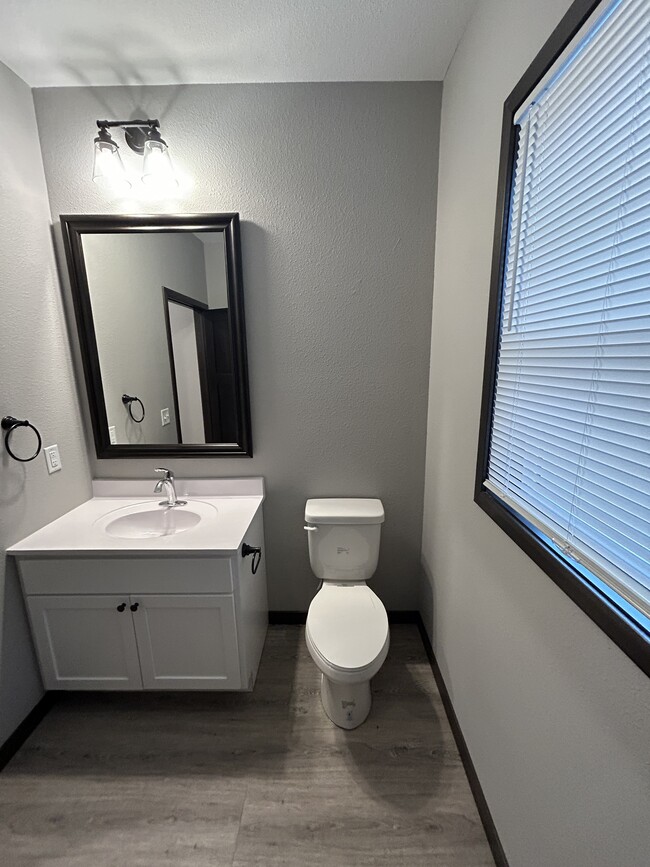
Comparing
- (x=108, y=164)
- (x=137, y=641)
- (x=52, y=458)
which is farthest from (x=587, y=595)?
(x=108, y=164)

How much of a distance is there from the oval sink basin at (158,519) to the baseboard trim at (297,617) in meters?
0.76

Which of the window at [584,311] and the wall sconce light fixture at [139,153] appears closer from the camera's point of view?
the window at [584,311]

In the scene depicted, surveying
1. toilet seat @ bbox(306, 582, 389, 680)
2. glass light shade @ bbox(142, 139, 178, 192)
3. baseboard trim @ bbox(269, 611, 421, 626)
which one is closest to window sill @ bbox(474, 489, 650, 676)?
toilet seat @ bbox(306, 582, 389, 680)

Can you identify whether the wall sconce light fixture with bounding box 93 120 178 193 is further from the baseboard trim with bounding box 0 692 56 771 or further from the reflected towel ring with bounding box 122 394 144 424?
the baseboard trim with bounding box 0 692 56 771

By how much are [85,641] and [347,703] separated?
106cm

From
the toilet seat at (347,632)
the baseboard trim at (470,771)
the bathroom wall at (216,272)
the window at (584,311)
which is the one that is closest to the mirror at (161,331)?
the bathroom wall at (216,272)

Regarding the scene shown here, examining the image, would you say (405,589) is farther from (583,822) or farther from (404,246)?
(404,246)

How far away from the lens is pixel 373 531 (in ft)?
5.63

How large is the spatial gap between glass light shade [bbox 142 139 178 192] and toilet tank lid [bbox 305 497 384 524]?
1.55 metres

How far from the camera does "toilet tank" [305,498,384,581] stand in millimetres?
1698

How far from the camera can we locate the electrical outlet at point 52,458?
1.56 m

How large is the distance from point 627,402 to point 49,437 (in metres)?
1.95

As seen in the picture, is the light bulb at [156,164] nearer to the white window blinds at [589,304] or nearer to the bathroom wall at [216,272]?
the bathroom wall at [216,272]

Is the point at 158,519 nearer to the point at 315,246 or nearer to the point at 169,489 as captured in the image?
the point at 169,489
